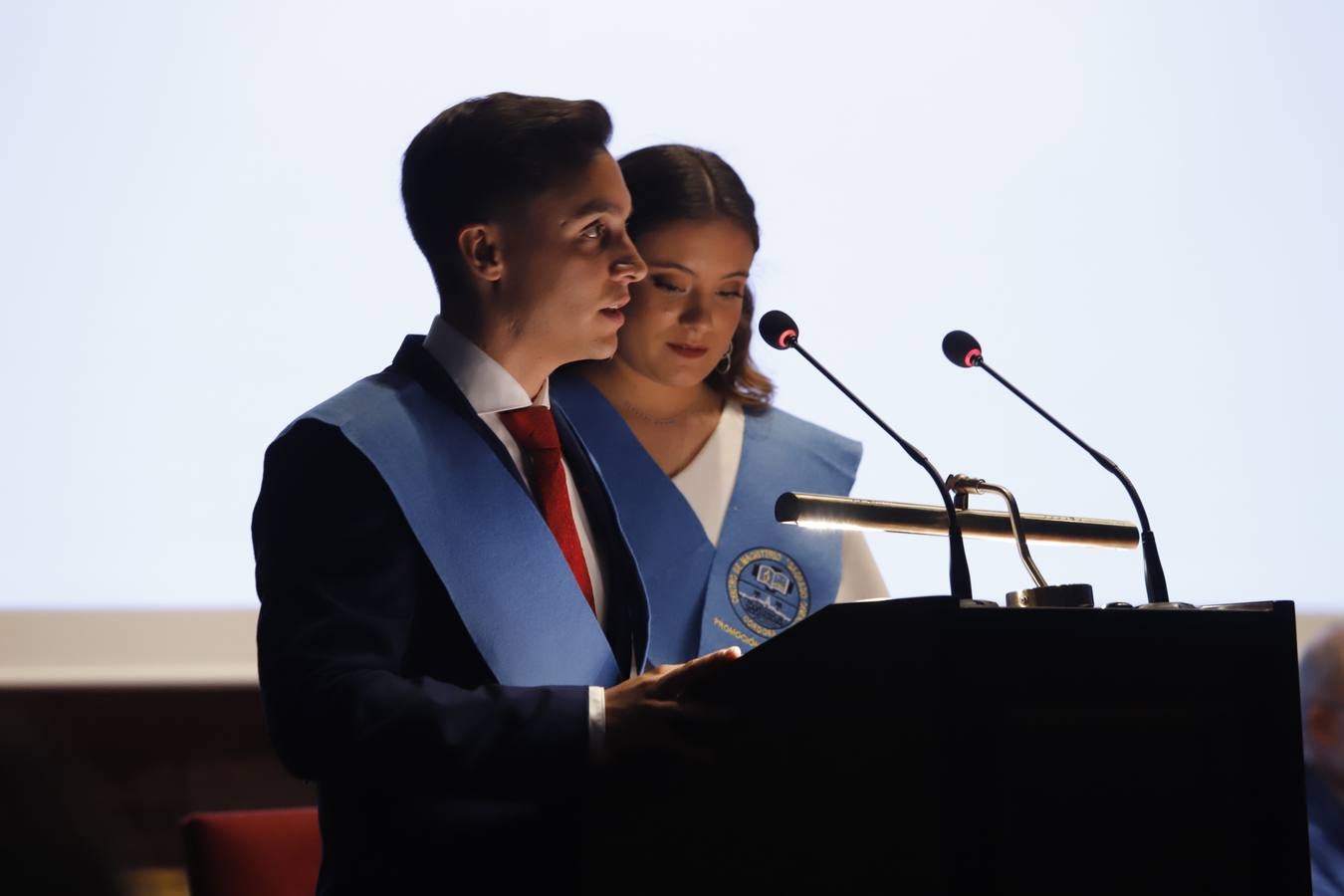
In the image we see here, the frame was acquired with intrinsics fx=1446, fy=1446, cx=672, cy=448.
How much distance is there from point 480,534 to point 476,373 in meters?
0.24

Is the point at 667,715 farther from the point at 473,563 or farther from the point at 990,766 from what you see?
the point at 473,563

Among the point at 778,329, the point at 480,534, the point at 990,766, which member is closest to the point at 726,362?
the point at 778,329

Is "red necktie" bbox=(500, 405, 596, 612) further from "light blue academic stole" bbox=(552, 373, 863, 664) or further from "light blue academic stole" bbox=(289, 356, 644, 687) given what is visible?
"light blue academic stole" bbox=(552, 373, 863, 664)

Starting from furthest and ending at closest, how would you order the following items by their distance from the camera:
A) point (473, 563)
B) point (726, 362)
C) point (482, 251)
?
point (726, 362)
point (482, 251)
point (473, 563)

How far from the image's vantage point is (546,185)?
Result: 175cm

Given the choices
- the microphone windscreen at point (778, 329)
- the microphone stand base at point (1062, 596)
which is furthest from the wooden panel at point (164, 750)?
the microphone stand base at point (1062, 596)

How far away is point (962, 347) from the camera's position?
1.64 m

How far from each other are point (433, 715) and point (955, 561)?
477 millimetres

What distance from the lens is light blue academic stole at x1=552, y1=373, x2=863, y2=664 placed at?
1976 millimetres

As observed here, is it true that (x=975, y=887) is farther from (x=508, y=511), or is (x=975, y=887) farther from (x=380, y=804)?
(x=508, y=511)

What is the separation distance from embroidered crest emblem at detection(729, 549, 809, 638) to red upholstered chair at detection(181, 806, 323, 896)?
2.18 ft

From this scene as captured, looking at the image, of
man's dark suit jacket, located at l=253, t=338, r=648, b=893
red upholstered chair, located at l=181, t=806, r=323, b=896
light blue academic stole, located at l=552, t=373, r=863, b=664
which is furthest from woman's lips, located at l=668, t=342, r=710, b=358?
red upholstered chair, located at l=181, t=806, r=323, b=896

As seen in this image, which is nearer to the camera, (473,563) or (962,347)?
(473,563)

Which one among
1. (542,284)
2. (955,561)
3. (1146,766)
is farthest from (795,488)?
(1146,766)
